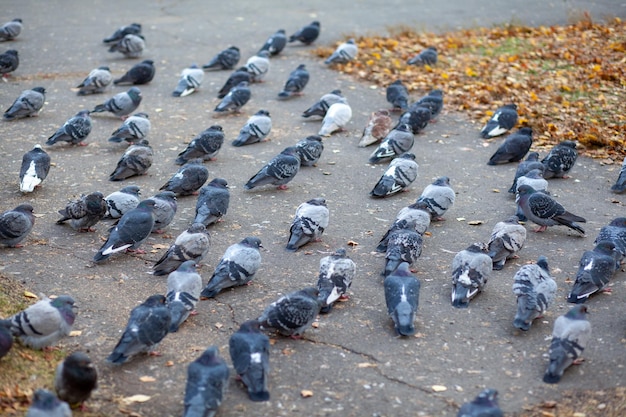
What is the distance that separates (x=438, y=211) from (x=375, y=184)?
50.6 inches

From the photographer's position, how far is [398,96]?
1154 cm

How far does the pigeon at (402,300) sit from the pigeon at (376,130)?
4429mm

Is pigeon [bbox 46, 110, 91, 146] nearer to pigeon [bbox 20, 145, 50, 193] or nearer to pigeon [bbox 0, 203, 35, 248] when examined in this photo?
pigeon [bbox 20, 145, 50, 193]

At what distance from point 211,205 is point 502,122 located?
4572mm

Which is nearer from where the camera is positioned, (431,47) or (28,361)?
(28,361)

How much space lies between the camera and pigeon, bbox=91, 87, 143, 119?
1098 cm

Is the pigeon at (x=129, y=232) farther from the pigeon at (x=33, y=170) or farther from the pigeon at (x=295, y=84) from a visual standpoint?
the pigeon at (x=295, y=84)

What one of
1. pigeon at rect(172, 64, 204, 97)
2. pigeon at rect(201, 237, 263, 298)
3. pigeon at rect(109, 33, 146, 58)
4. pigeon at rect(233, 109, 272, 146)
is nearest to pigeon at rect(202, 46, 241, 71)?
pigeon at rect(172, 64, 204, 97)

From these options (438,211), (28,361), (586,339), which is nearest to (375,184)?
(438,211)

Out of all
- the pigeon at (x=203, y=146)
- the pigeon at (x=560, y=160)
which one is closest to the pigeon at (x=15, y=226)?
the pigeon at (x=203, y=146)

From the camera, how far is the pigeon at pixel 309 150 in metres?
9.43

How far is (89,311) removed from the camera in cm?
614

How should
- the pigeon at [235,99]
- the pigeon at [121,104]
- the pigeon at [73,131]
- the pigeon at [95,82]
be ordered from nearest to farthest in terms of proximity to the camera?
the pigeon at [73,131] < the pigeon at [121,104] < the pigeon at [235,99] < the pigeon at [95,82]

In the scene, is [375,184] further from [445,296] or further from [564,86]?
[564,86]
